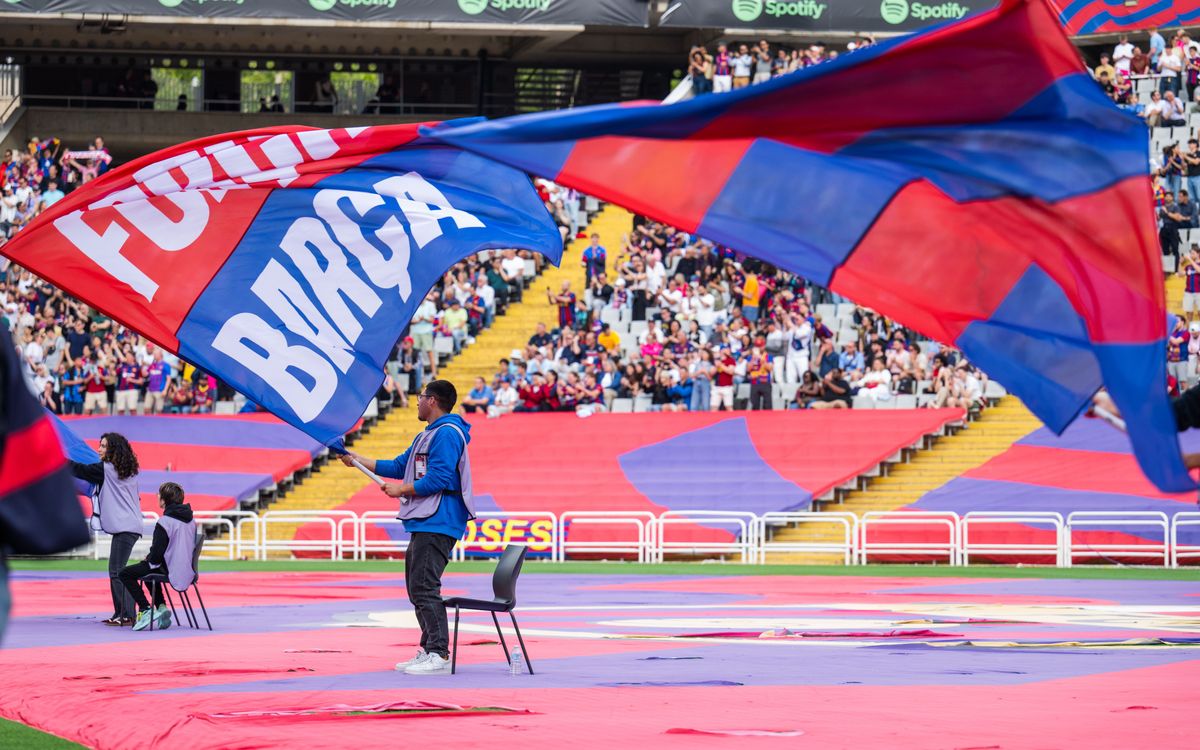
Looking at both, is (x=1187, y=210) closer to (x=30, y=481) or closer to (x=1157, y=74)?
(x=1157, y=74)

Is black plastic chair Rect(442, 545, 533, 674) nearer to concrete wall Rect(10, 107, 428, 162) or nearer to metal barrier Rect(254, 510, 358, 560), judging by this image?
metal barrier Rect(254, 510, 358, 560)

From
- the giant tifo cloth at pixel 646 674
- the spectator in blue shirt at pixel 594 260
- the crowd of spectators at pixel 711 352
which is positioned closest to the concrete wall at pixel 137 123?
the spectator in blue shirt at pixel 594 260

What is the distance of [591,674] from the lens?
12.1m

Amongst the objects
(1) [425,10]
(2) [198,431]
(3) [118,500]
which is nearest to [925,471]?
(2) [198,431]

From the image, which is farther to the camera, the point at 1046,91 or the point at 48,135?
the point at 48,135

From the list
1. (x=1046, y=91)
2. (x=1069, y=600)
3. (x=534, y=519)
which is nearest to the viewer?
(x=1046, y=91)

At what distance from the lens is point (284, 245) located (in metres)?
11.1

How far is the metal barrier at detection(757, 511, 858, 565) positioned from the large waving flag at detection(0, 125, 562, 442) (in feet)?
55.2

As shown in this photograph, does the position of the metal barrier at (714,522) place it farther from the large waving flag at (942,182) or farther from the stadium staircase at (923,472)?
the large waving flag at (942,182)

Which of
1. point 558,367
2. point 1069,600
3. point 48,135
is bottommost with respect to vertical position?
point 1069,600

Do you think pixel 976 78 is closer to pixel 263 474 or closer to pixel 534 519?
pixel 534 519

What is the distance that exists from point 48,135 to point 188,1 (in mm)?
7356

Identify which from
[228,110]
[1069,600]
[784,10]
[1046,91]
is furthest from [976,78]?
[228,110]

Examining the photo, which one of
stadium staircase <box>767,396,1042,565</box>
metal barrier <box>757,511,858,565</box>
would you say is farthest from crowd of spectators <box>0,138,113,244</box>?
stadium staircase <box>767,396,1042,565</box>
